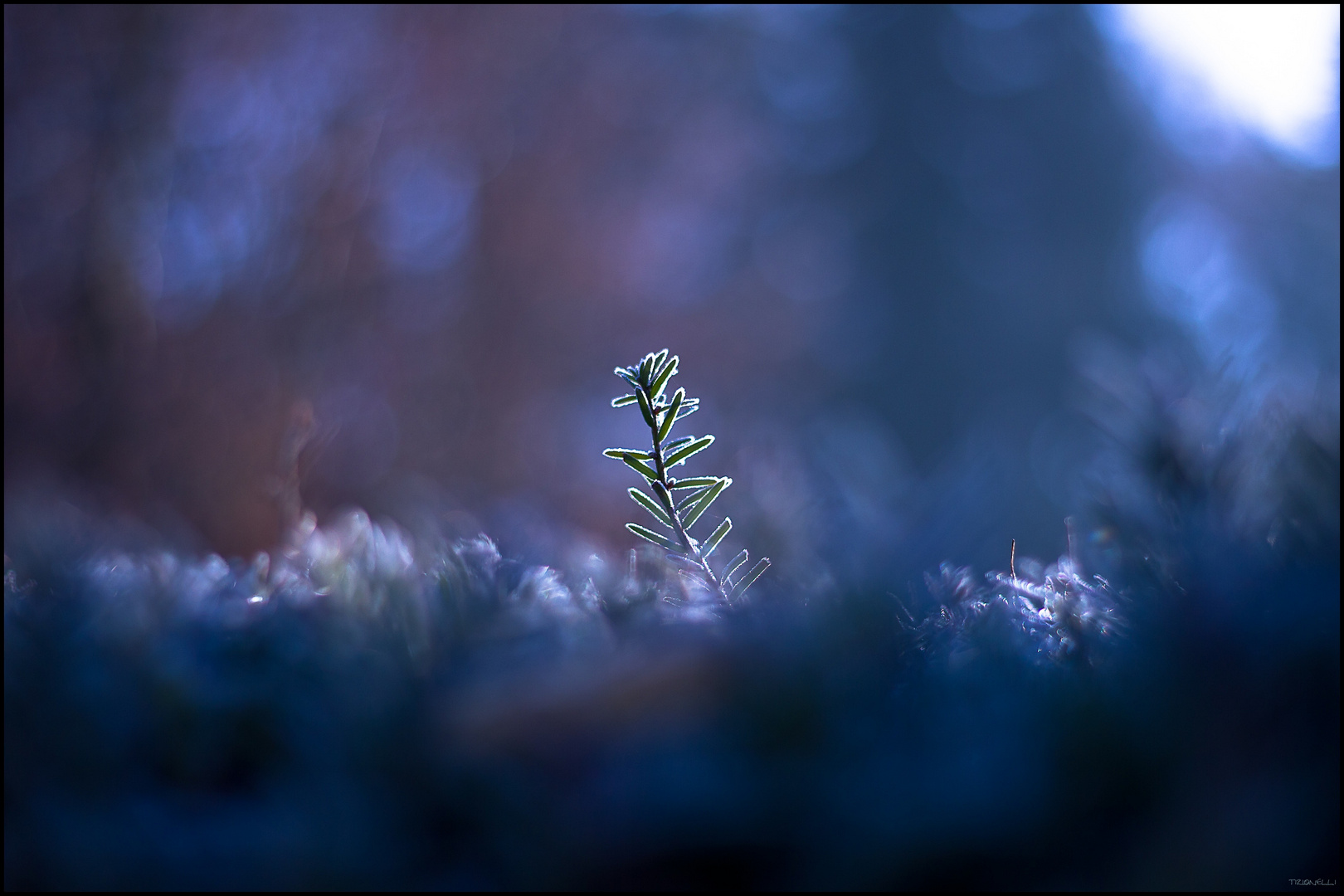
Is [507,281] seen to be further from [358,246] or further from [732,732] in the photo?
[732,732]

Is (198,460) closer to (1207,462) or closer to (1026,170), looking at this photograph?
(1207,462)

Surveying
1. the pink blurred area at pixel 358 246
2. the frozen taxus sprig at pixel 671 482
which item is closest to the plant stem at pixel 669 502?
the frozen taxus sprig at pixel 671 482

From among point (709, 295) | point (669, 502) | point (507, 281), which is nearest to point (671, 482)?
point (669, 502)

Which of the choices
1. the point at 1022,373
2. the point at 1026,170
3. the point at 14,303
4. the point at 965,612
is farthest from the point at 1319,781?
the point at 1026,170

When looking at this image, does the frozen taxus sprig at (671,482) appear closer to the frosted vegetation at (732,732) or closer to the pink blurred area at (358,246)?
the frosted vegetation at (732,732)

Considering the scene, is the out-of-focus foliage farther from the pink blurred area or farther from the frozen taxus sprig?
the pink blurred area
